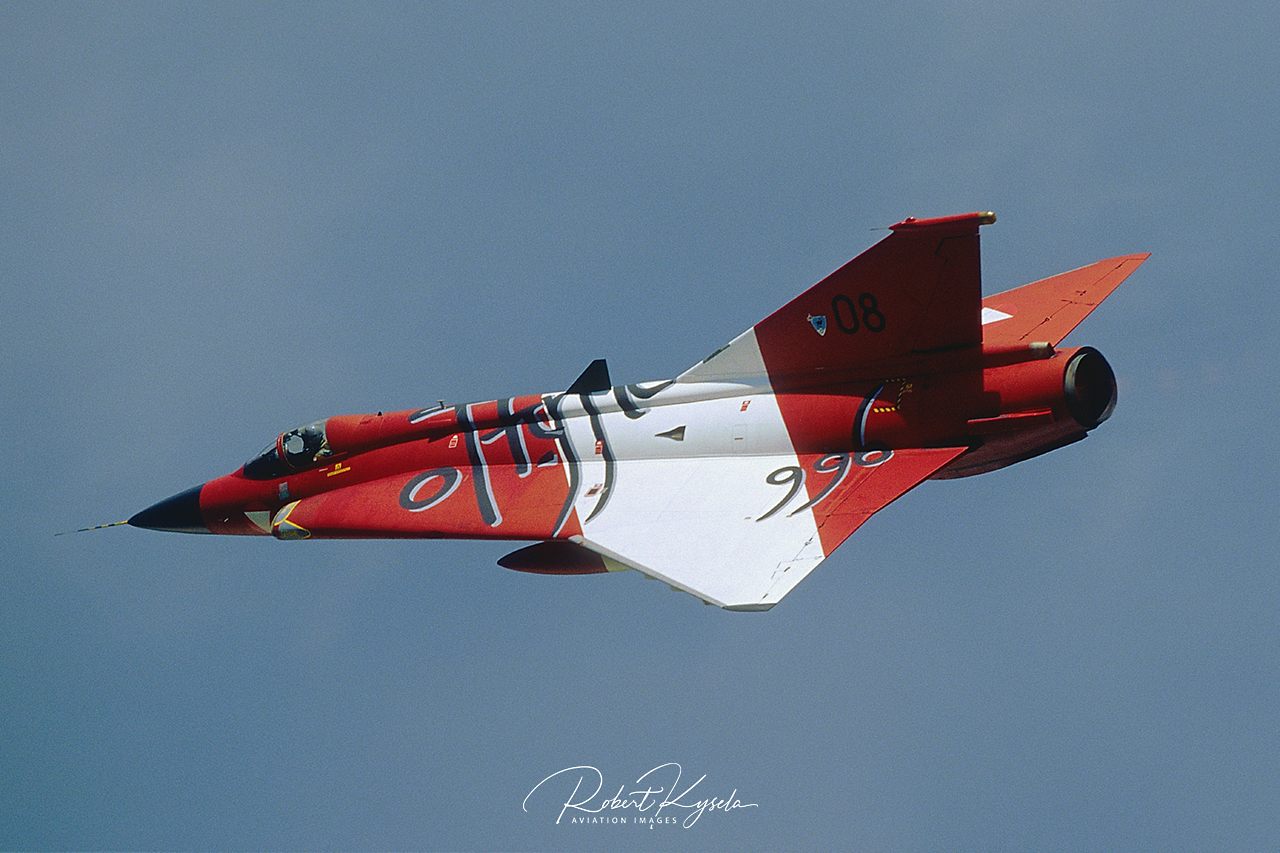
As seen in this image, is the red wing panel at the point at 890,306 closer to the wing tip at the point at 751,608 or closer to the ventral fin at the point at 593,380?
the ventral fin at the point at 593,380

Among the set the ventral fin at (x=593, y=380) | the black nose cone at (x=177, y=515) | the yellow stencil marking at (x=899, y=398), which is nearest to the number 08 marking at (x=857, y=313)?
the yellow stencil marking at (x=899, y=398)

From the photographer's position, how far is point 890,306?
80.5 ft

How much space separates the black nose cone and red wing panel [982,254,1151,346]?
1684 cm

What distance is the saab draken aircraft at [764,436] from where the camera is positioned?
23.3 metres

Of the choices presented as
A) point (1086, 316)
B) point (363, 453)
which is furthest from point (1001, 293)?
point (363, 453)

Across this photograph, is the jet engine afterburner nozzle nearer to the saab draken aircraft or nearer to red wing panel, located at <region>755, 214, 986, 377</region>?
the saab draken aircraft

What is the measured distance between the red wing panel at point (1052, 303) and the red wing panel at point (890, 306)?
2.19 m

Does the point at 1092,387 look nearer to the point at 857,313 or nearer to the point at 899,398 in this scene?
the point at 899,398

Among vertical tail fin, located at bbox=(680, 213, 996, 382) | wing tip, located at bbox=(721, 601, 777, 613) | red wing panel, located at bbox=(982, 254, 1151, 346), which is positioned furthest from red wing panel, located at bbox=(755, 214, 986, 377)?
wing tip, located at bbox=(721, 601, 777, 613)

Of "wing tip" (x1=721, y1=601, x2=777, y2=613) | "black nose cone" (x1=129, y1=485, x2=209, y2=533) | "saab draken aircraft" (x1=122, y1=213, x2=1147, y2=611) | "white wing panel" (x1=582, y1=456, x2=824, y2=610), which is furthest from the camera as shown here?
"black nose cone" (x1=129, y1=485, x2=209, y2=533)

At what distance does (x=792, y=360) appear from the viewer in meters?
25.7

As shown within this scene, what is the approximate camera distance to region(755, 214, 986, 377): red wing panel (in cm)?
2375

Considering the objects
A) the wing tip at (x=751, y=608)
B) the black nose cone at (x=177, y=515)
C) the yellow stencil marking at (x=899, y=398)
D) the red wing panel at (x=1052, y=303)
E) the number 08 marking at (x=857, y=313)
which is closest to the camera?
the wing tip at (x=751, y=608)

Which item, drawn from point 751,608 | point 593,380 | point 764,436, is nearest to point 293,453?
point 593,380
